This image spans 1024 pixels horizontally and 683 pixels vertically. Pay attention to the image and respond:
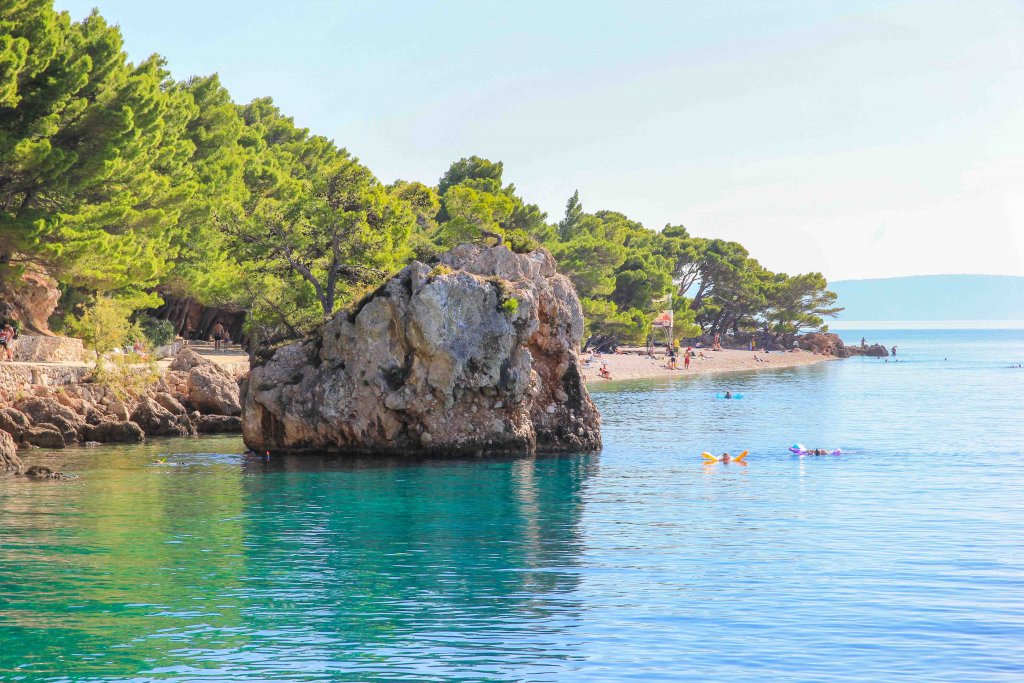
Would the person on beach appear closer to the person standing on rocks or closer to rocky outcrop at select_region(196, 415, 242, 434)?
rocky outcrop at select_region(196, 415, 242, 434)

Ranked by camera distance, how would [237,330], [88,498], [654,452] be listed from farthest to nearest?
[237,330]
[654,452]
[88,498]

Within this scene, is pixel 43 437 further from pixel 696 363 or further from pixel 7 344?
pixel 696 363

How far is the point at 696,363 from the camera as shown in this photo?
115 m

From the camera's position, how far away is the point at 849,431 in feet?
172

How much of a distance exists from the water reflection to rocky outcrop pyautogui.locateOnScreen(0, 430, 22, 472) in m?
2.41

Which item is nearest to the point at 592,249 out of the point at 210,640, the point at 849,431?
the point at 849,431

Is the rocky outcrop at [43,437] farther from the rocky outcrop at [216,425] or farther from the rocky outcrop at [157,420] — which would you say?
the rocky outcrop at [216,425]

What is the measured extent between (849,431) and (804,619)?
36.4 metres

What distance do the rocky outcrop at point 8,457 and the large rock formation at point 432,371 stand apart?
784 centimetres

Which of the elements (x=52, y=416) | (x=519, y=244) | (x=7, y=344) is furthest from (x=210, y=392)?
(x=519, y=244)

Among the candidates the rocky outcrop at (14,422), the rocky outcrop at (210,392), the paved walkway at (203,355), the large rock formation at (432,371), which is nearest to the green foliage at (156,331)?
the paved walkway at (203,355)

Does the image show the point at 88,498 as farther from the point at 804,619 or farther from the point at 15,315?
the point at 15,315

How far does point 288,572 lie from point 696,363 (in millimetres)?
96731

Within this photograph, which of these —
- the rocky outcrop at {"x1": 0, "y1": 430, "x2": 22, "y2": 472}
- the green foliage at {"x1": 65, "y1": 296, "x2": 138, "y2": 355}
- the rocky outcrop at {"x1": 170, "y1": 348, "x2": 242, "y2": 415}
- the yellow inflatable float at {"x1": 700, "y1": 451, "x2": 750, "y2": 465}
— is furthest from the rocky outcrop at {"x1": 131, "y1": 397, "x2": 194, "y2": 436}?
the yellow inflatable float at {"x1": 700, "y1": 451, "x2": 750, "y2": 465}
